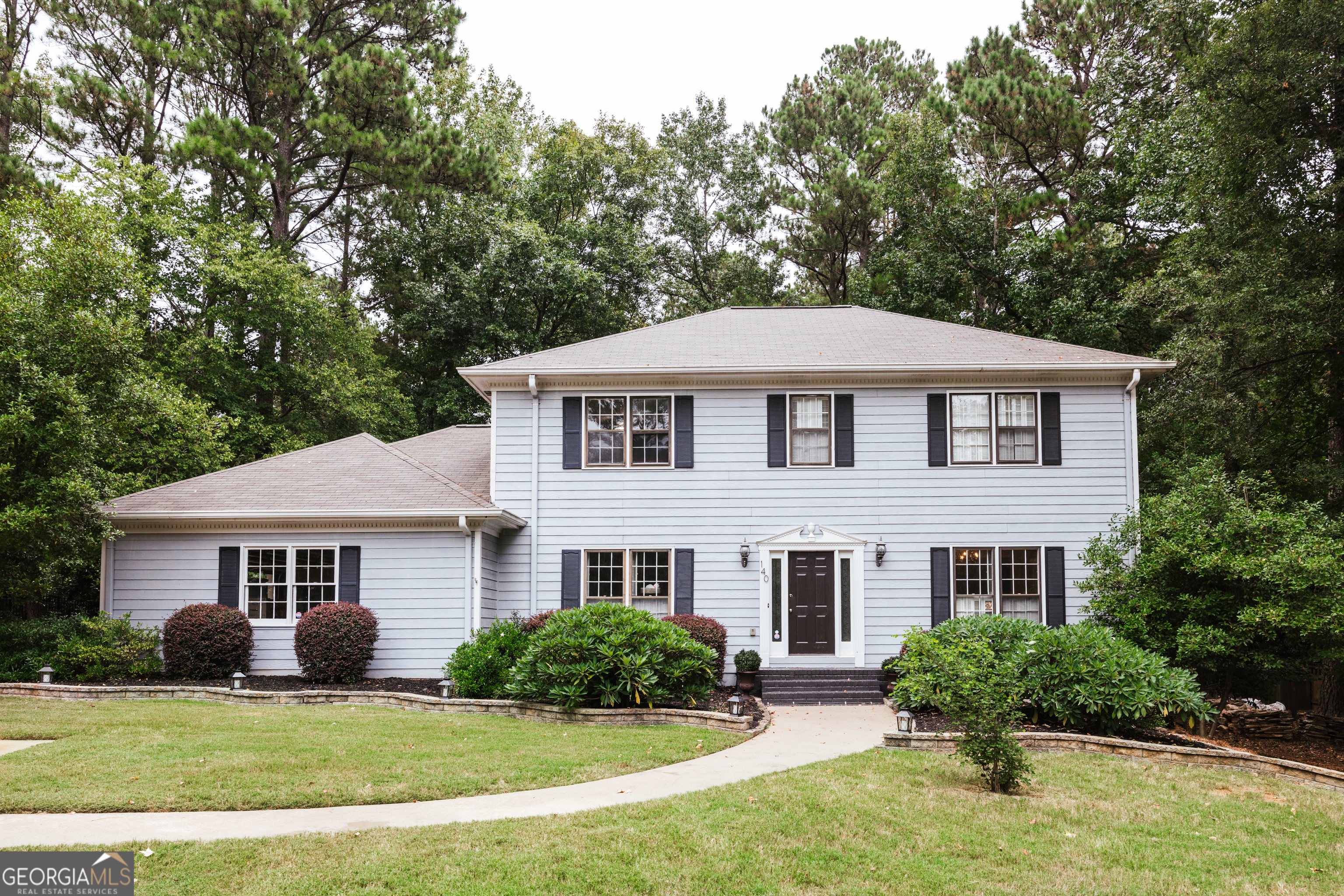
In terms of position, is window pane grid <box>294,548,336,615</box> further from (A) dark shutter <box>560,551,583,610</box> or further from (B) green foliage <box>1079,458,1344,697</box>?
(B) green foliage <box>1079,458,1344,697</box>

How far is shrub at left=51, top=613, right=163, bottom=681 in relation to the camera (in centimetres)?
1381

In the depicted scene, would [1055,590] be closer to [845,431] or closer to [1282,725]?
[1282,725]

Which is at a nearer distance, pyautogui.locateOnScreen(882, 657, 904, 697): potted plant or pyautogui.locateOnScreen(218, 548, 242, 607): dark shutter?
pyautogui.locateOnScreen(882, 657, 904, 697): potted plant

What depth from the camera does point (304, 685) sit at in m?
13.8

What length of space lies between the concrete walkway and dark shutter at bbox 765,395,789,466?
6.53 m

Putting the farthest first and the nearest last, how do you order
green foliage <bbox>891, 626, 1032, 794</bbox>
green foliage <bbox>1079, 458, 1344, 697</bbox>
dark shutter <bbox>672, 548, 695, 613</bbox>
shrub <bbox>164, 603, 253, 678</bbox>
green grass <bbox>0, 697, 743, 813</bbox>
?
1. dark shutter <bbox>672, 548, 695, 613</bbox>
2. shrub <bbox>164, 603, 253, 678</bbox>
3. green foliage <bbox>1079, 458, 1344, 697</bbox>
4. green foliage <bbox>891, 626, 1032, 794</bbox>
5. green grass <bbox>0, 697, 743, 813</bbox>

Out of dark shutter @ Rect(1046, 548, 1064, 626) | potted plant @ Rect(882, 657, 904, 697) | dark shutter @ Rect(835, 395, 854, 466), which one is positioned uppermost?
dark shutter @ Rect(835, 395, 854, 466)

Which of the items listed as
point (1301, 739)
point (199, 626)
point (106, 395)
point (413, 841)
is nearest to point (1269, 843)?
point (413, 841)

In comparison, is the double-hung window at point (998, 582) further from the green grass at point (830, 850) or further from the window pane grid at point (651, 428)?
the green grass at point (830, 850)

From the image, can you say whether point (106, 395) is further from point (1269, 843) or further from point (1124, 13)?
point (1124, 13)

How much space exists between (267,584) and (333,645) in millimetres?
1924

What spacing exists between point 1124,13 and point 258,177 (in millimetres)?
22429

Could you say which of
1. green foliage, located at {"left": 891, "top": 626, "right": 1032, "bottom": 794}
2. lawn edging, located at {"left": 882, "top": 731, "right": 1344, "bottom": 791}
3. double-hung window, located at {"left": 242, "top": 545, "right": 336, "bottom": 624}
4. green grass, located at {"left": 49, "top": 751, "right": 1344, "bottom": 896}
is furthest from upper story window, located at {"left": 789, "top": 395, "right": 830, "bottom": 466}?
green grass, located at {"left": 49, "top": 751, "right": 1344, "bottom": 896}

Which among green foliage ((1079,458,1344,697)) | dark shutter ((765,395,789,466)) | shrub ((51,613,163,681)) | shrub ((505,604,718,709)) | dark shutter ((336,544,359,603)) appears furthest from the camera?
dark shutter ((765,395,789,466))
